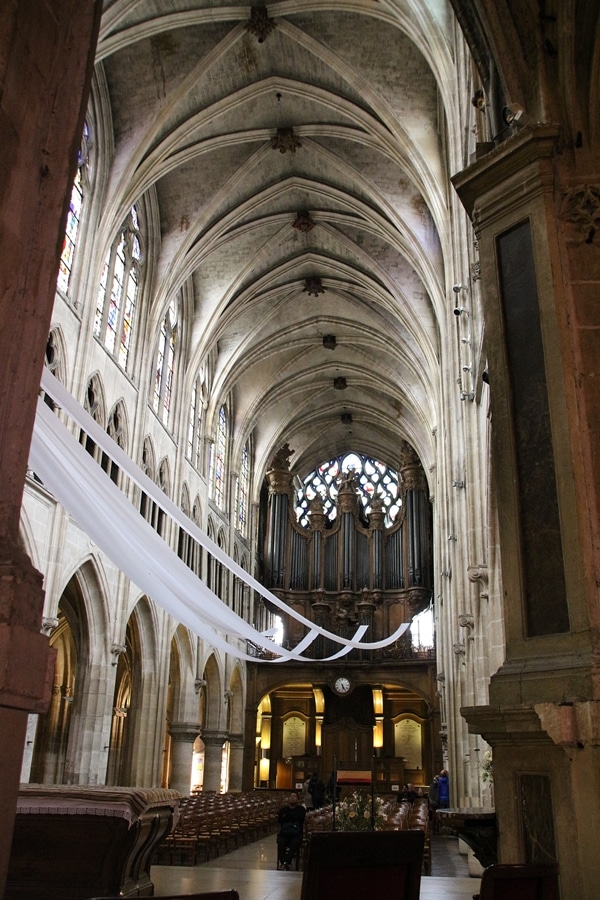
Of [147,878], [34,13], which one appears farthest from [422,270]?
[34,13]

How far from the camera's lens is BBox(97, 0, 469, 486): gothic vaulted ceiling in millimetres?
15273

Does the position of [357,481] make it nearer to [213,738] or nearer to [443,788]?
[213,738]

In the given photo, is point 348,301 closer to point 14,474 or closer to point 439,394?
point 439,394

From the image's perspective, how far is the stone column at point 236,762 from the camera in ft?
89.1

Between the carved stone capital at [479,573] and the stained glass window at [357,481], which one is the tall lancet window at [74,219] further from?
the stained glass window at [357,481]

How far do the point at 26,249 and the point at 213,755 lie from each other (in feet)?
80.7

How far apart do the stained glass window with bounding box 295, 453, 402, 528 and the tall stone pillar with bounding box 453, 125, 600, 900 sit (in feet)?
89.1

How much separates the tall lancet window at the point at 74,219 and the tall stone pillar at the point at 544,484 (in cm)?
1103

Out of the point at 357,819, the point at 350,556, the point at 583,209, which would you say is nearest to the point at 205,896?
the point at 583,209

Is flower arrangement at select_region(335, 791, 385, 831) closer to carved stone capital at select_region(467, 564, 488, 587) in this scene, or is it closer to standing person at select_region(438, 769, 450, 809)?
carved stone capital at select_region(467, 564, 488, 587)

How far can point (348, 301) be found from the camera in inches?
974

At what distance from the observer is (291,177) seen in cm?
1988

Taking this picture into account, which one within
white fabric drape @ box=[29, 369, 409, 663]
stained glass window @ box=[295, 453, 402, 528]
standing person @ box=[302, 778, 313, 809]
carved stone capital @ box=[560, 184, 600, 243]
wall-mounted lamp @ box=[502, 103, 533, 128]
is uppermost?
stained glass window @ box=[295, 453, 402, 528]

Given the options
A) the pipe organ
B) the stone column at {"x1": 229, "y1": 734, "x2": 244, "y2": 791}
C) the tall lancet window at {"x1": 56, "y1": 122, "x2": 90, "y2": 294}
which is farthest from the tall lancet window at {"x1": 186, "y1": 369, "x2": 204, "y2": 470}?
the stone column at {"x1": 229, "y1": 734, "x2": 244, "y2": 791}
